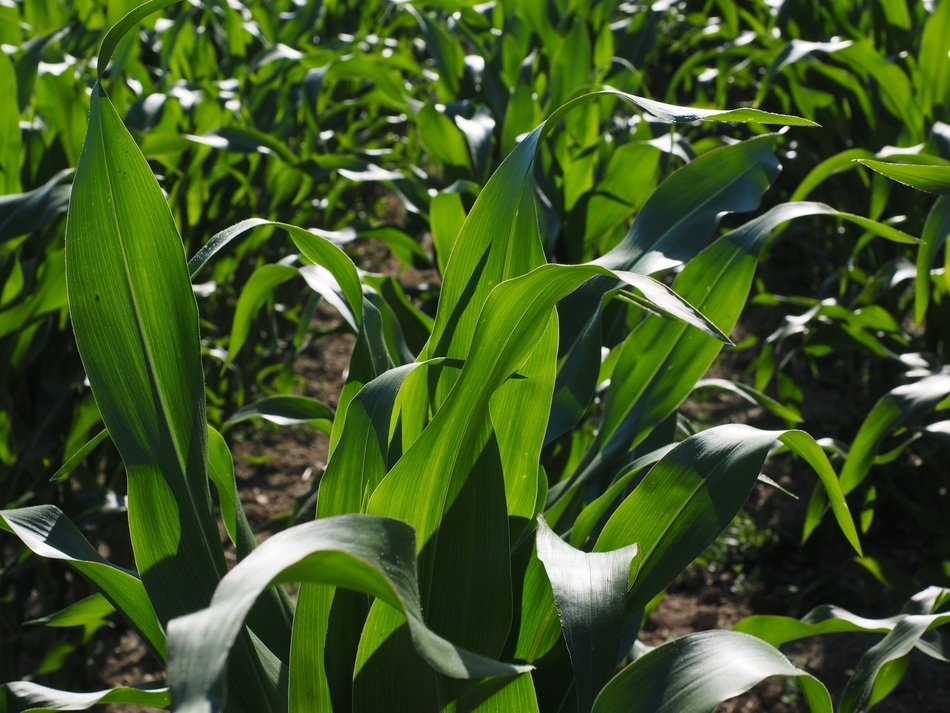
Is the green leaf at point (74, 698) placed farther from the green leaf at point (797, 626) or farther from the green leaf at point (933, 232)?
the green leaf at point (933, 232)

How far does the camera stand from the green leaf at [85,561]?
853 mm

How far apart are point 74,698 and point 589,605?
0.49 meters

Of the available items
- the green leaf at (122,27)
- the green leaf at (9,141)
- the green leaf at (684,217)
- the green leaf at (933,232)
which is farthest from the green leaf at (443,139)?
the green leaf at (122,27)

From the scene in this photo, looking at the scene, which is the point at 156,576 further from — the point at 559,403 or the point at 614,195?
the point at 614,195

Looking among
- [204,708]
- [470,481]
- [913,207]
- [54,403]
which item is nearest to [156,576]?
[470,481]

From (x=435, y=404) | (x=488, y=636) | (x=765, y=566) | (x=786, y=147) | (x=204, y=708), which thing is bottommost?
(x=765, y=566)

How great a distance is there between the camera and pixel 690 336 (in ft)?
3.95

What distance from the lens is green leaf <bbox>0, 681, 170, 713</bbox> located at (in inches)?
35.4

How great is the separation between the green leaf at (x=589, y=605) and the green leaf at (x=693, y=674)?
2cm

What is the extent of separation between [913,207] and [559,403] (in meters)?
1.41

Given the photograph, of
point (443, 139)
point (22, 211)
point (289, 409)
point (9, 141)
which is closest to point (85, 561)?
point (289, 409)

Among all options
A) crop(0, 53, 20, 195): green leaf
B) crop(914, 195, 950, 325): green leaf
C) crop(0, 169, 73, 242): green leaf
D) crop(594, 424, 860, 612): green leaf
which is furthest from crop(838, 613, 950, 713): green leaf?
crop(0, 53, 20, 195): green leaf

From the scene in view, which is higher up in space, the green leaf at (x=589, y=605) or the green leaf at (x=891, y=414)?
the green leaf at (x=589, y=605)

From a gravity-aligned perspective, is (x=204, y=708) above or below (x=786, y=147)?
above
